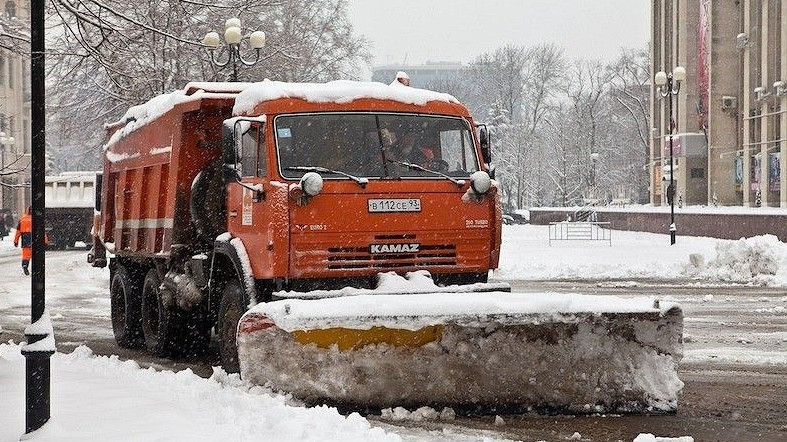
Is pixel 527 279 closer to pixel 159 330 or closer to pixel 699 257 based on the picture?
pixel 699 257

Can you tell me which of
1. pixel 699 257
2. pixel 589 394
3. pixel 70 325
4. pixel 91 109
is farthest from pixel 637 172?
pixel 589 394

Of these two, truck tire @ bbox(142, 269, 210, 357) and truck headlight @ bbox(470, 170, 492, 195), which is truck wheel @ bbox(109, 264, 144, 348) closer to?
truck tire @ bbox(142, 269, 210, 357)

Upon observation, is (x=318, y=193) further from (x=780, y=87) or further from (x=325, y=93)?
(x=780, y=87)

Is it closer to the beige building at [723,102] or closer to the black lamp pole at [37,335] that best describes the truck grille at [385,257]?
the black lamp pole at [37,335]

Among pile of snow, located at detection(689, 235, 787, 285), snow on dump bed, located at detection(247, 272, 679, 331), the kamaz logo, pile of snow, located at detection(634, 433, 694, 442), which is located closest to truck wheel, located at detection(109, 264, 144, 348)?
the kamaz logo

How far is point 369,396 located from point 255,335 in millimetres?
956

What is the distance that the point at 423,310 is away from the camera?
8.86 m

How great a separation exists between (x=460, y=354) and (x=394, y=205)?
1735mm

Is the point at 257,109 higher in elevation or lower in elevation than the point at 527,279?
higher

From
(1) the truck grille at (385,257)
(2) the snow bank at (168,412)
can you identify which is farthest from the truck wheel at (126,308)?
A: (1) the truck grille at (385,257)

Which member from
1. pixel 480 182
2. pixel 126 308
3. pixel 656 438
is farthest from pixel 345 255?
pixel 126 308

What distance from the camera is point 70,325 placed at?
1653 cm

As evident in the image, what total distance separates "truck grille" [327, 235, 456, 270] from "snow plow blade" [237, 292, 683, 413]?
3.46 ft

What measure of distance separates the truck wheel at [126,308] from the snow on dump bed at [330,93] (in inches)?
161
